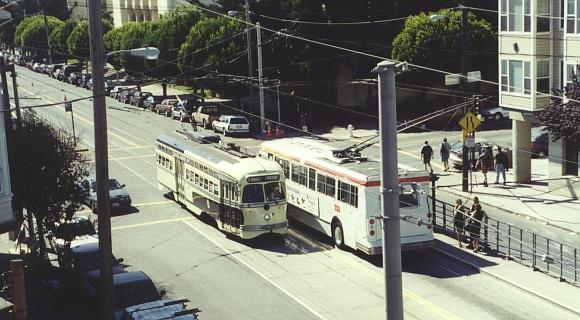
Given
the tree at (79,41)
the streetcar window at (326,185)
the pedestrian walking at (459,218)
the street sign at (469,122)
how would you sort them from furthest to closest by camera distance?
the tree at (79,41), the street sign at (469,122), the streetcar window at (326,185), the pedestrian walking at (459,218)

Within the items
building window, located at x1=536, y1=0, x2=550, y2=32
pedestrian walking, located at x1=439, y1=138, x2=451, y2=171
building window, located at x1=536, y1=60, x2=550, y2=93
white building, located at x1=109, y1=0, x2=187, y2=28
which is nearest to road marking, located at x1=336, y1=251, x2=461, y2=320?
building window, located at x1=536, y1=60, x2=550, y2=93

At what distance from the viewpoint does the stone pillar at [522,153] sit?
3722 centimetres

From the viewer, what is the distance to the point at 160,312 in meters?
17.6

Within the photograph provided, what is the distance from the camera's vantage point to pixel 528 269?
2414cm

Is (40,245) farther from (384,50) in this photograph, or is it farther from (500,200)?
(384,50)

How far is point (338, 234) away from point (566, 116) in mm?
11047

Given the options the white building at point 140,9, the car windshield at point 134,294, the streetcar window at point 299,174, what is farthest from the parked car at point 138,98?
the car windshield at point 134,294

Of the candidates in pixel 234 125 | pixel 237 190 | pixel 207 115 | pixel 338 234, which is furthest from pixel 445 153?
pixel 207 115

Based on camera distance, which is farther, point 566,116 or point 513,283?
point 566,116

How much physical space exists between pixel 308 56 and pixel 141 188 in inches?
945

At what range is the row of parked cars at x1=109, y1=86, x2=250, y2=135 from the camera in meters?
Result: 54.6

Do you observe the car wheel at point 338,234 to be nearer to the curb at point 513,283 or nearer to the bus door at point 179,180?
the curb at point 513,283

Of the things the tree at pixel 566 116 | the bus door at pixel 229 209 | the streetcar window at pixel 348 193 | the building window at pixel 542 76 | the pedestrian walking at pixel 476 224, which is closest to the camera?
the streetcar window at pixel 348 193

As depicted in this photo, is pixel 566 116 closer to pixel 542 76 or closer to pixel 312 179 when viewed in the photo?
pixel 542 76
